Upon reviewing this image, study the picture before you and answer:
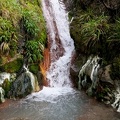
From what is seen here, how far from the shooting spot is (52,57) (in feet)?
52.4

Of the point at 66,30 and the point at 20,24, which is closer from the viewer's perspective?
the point at 20,24

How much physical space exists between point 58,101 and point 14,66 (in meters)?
2.74

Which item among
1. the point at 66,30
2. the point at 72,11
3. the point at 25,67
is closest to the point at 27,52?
the point at 25,67

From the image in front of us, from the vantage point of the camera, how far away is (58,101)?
518 inches

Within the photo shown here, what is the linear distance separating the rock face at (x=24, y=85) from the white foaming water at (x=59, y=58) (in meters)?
0.28

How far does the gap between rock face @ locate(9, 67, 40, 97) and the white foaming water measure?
0.28 m

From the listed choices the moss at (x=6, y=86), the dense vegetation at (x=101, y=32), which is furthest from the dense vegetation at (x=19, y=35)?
the dense vegetation at (x=101, y=32)

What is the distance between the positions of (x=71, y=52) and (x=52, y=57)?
1.04m

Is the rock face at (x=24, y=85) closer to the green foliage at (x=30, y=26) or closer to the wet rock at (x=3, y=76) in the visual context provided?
the wet rock at (x=3, y=76)

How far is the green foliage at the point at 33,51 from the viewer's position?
14766 millimetres

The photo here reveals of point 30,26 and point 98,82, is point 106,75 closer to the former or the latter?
point 98,82

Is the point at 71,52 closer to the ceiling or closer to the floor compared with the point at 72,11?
closer to the floor

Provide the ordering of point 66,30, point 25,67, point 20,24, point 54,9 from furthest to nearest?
1. point 54,9
2. point 66,30
3. point 20,24
4. point 25,67

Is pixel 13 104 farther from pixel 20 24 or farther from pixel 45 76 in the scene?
pixel 20 24
